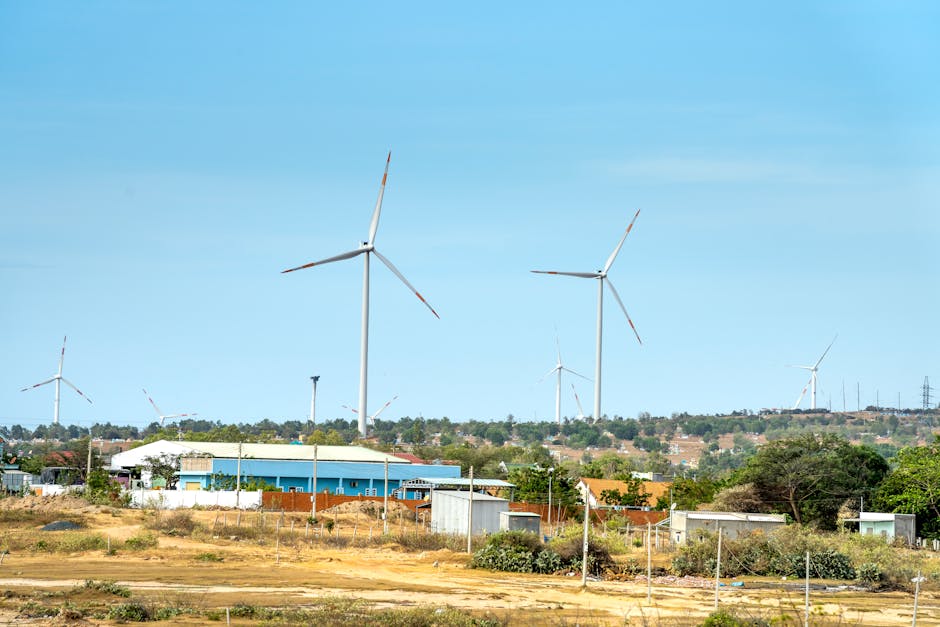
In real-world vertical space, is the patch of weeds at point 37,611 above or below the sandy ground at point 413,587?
above

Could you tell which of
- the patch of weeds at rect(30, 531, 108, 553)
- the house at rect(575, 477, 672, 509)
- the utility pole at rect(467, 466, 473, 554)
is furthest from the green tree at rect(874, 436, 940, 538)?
the patch of weeds at rect(30, 531, 108, 553)

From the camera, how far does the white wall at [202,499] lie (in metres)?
79.9

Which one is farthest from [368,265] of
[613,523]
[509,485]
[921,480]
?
[921,480]

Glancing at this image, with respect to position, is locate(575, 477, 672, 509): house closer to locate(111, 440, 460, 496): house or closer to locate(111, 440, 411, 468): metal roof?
locate(111, 440, 460, 496): house

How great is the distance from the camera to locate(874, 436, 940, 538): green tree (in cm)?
6956

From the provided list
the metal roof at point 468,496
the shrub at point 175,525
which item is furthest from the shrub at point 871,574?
the shrub at point 175,525

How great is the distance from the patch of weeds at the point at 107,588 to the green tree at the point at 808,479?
5081cm

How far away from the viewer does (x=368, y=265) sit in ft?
364

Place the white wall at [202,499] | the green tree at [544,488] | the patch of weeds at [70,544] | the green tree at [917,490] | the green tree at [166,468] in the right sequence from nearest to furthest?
the patch of weeds at [70,544] < the green tree at [917,490] < the white wall at [202,499] < the green tree at [544,488] < the green tree at [166,468]

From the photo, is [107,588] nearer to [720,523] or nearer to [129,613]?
[129,613]

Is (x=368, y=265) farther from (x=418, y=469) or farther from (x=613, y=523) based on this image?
(x=613, y=523)

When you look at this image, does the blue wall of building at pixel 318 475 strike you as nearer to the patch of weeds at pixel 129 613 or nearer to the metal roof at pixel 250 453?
the metal roof at pixel 250 453

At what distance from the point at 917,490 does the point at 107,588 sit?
50034 millimetres

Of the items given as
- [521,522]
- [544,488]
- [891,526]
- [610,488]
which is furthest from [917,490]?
[610,488]
